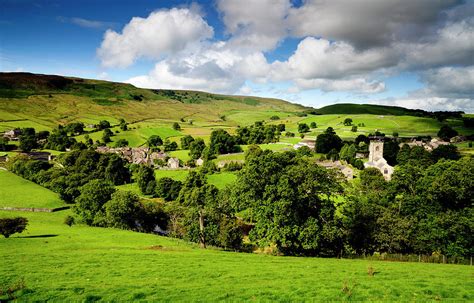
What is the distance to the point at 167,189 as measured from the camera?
9288cm

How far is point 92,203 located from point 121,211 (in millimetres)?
9592

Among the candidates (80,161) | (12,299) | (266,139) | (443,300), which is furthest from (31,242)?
(266,139)

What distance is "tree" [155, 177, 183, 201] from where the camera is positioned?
91.8 m

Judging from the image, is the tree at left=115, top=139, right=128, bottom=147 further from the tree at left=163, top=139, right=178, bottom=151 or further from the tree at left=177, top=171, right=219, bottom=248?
the tree at left=177, top=171, right=219, bottom=248

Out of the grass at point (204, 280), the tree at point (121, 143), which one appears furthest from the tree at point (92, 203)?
the tree at point (121, 143)

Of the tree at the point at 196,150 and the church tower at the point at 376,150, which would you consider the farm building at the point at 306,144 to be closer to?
the church tower at the point at 376,150

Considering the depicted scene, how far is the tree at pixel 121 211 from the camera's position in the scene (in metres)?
61.1

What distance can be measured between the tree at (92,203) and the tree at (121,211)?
3.84m

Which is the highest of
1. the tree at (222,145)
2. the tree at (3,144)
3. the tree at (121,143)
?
the tree at (222,145)

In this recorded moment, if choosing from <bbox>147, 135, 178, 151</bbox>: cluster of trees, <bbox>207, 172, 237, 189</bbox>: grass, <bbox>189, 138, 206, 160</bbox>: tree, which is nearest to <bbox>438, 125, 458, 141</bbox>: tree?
<bbox>207, 172, 237, 189</bbox>: grass

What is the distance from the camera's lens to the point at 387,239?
4088cm

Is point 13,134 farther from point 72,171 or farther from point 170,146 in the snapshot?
point 72,171

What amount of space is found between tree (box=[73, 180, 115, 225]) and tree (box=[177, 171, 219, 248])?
18.1 m

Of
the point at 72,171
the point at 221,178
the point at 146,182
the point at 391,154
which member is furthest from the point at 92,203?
the point at 391,154
